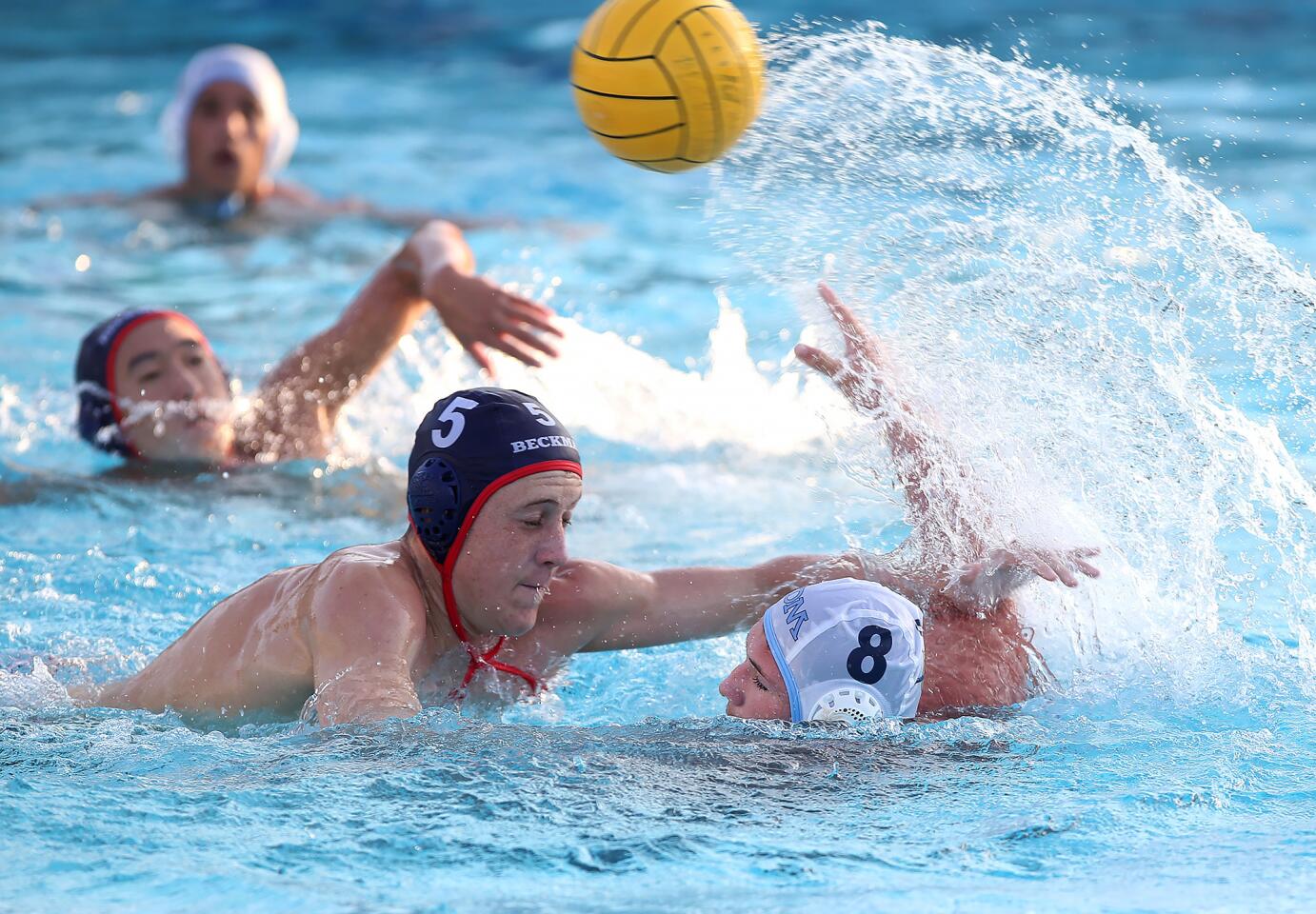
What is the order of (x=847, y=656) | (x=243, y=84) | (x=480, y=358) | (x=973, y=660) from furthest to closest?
(x=243, y=84) → (x=480, y=358) → (x=973, y=660) → (x=847, y=656)

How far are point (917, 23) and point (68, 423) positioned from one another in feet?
30.3

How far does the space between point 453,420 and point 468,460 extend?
12 centimetres

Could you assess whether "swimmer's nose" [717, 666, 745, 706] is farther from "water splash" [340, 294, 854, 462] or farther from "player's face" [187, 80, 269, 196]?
"player's face" [187, 80, 269, 196]

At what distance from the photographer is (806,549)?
5.21 meters

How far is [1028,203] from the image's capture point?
477 centimetres

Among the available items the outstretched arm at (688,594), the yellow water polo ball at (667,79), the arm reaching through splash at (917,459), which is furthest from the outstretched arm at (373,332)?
the arm reaching through splash at (917,459)

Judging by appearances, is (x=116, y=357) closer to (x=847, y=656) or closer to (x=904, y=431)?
(x=904, y=431)

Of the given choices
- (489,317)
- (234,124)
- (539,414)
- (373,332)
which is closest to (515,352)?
(489,317)

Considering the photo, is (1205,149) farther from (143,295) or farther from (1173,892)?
(1173,892)

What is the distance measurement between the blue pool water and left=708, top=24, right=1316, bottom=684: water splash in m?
0.01

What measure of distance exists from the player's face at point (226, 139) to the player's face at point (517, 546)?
6525mm

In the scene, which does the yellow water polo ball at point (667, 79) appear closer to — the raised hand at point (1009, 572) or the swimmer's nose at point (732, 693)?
the raised hand at point (1009, 572)

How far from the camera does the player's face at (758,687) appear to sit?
3.40 metres

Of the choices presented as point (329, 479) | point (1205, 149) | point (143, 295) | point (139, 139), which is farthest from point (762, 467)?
point (139, 139)
